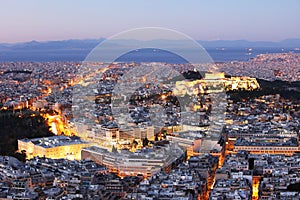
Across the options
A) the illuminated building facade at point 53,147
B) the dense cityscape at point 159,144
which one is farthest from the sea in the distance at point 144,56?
the illuminated building facade at point 53,147

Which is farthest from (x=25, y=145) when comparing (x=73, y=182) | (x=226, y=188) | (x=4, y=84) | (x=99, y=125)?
(x=4, y=84)

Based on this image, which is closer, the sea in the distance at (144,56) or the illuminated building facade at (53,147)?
the illuminated building facade at (53,147)

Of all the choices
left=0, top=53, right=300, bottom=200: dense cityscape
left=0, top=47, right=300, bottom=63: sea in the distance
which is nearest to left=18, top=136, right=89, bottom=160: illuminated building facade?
left=0, top=53, right=300, bottom=200: dense cityscape

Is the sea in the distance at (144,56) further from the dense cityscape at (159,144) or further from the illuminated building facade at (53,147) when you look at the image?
the illuminated building facade at (53,147)

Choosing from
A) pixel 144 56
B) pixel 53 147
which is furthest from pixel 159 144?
pixel 144 56

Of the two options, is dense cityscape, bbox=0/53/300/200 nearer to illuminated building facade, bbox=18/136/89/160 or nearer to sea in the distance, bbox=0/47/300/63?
illuminated building facade, bbox=18/136/89/160

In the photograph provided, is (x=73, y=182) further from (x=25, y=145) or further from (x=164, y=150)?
(x=25, y=145)
